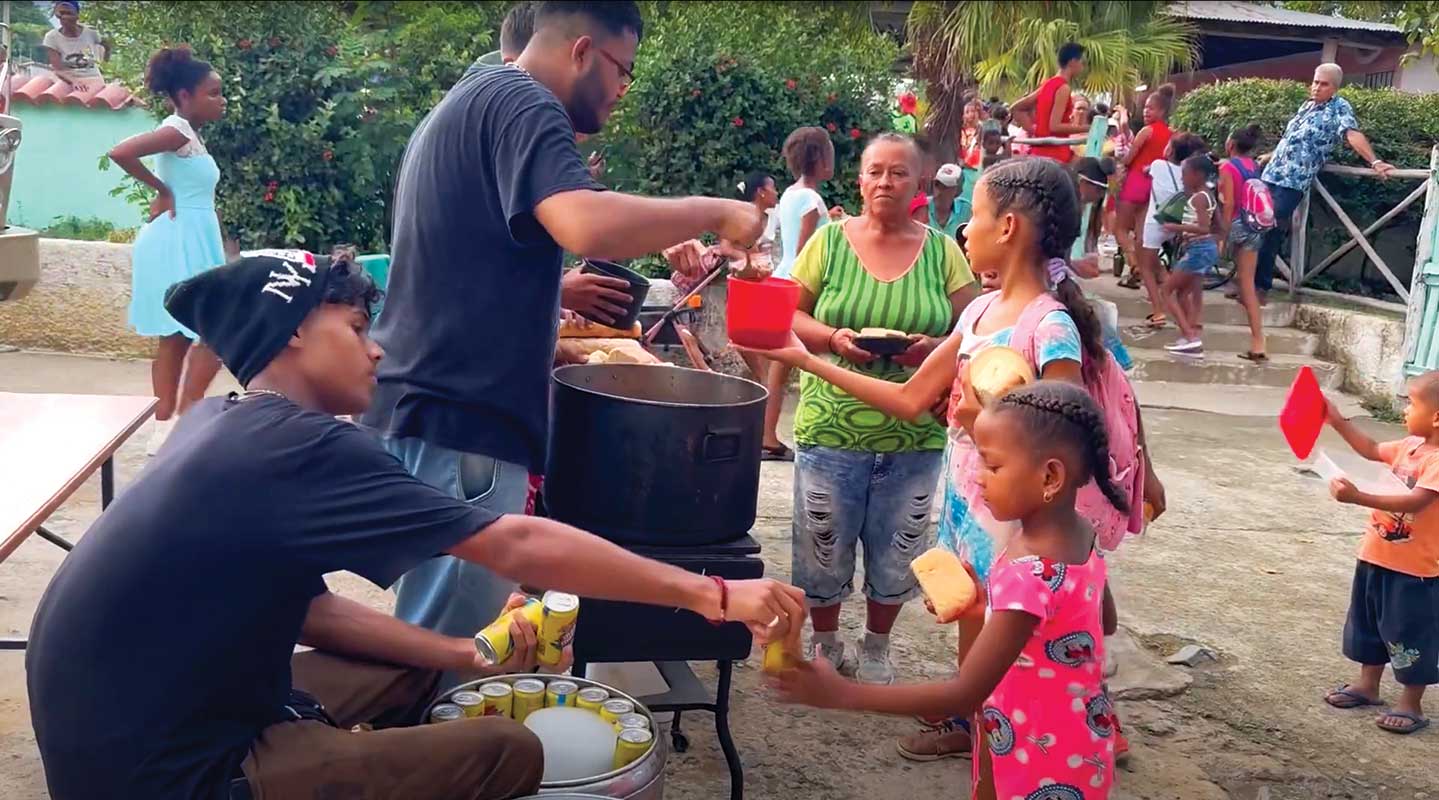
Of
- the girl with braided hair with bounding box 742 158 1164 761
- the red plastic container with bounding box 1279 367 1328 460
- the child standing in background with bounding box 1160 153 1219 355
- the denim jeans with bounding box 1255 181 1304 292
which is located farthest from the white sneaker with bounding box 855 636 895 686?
the denim jeans with bounding box 1255 181 1304 292

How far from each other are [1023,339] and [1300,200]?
8414 millimetres

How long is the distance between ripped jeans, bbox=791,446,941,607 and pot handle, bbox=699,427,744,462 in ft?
3.26

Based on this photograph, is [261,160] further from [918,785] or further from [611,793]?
[611,793]

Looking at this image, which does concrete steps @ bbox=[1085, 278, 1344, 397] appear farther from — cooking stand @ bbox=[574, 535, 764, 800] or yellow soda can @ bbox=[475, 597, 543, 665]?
yellow soda can @ bbox=[475, 597, 543, 665]

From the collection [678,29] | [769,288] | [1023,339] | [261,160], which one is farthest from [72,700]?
[678,29]

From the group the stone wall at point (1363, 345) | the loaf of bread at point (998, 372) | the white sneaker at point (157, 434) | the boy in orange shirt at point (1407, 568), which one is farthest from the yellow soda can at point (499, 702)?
Result: the stone wall at point (1363, 345)

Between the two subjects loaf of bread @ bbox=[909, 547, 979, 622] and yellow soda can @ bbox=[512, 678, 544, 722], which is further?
yellow soda can @ bbox=[512, 678, 544, 722]

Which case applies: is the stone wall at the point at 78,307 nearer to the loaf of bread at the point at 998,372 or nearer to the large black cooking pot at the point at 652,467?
the large black cooking pot at the point at 652,467

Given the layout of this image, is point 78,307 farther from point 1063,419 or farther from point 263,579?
point 1063,419

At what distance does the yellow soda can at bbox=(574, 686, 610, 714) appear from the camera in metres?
2.45

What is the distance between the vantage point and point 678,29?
9359 millimetres

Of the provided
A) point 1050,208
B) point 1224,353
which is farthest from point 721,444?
point 1224,353

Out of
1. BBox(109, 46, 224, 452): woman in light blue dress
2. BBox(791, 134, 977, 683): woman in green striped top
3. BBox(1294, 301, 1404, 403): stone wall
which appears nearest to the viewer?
BBox(791, 134, 977, 683): woman in green striped top

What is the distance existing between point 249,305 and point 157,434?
4280 mm
